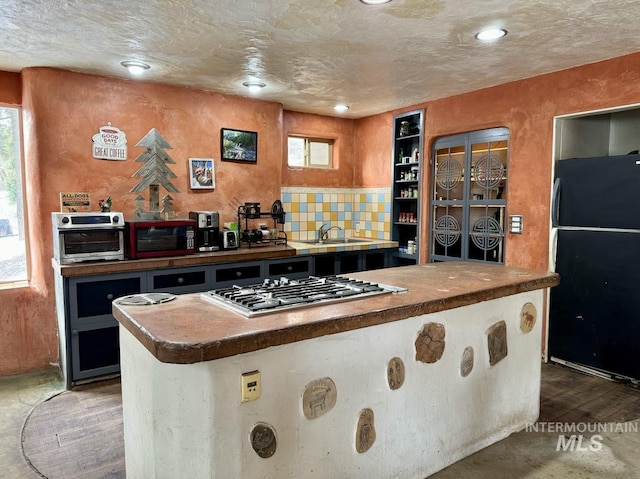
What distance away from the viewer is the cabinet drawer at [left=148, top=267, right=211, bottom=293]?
11.2ft

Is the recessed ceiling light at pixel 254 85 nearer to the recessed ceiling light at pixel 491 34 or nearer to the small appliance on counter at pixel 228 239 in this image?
the small appliance on counter at pixel 228 239

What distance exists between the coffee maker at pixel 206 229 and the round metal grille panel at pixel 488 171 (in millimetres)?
2465

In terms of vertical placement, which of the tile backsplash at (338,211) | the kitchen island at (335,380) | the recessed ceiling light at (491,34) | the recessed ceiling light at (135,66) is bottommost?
the kitchen island at (335,380)

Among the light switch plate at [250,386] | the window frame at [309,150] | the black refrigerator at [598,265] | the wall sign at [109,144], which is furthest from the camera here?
the window frame at [309,150]

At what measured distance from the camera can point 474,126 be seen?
13.6ft

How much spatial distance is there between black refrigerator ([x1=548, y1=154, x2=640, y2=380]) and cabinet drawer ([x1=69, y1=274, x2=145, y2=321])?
Answer: 10.8 ft

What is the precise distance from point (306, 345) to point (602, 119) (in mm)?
3562

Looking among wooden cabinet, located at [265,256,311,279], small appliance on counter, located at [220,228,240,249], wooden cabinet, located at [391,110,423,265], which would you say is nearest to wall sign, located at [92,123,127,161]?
→ small appliance on counter, located at [220,228,240,249]

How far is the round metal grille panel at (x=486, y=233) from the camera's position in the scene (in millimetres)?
4082

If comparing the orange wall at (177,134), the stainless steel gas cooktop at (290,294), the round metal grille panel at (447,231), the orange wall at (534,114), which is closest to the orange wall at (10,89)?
the orange wall at (177,134)

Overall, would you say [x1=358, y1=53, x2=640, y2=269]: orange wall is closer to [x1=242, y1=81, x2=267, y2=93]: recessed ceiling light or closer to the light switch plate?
[x1=242, y1=81, x2=267, y2=93]: recessed ceiling light


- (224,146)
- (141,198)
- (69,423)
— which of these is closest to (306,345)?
(69,423)

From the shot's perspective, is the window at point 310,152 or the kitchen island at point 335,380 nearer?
the kitchen island at point 335,380

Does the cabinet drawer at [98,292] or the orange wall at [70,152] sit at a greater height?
the orange wall at [70,152]
